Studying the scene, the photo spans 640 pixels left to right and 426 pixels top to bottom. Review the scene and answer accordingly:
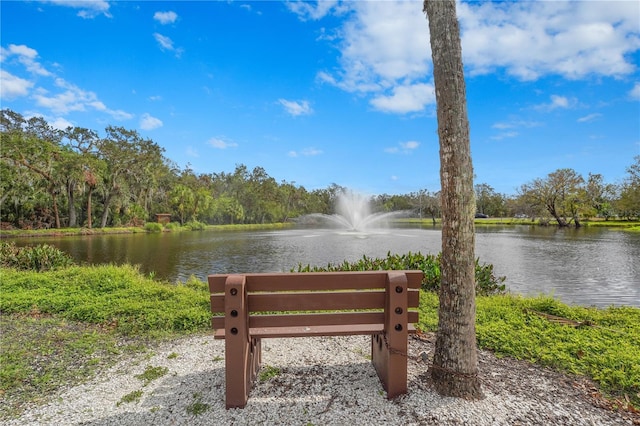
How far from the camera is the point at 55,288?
715cm

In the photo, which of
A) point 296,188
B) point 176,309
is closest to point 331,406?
point 176,309

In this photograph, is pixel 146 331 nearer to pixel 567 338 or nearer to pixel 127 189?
pixel 567 338

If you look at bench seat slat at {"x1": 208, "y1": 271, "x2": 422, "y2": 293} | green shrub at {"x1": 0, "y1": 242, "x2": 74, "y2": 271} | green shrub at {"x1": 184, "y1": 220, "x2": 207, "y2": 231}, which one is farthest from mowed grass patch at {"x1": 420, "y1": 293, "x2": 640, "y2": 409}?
green shrub at {"x1": 184, "y1": 220, "x2": 207, "y2": 231}

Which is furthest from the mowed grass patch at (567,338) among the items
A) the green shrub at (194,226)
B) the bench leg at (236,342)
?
the green shrub at (194,226)

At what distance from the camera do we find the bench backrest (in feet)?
8.96

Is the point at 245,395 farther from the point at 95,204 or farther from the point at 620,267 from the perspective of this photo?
the point at 95,204

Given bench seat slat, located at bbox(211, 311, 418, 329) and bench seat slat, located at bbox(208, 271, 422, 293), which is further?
bench seat slat, located at bbox(211, 311, 418, 329)

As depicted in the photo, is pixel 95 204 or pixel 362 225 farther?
pixel 362 225

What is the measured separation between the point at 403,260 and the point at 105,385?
6.57 metres

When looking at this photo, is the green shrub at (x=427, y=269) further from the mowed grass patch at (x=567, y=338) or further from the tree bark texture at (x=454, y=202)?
the tree bark texture at (x=454, y=202)

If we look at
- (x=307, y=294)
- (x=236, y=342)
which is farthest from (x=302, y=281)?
(x=236, y=342)

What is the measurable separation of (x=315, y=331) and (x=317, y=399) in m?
0.56

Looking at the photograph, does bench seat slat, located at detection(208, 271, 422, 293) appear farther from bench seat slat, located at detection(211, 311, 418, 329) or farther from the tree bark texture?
the tree bark texture

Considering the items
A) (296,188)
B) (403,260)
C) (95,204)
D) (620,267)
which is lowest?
(620,267)
